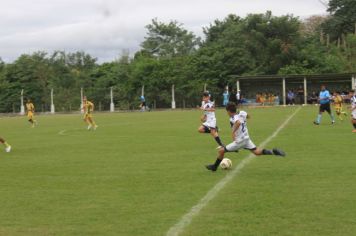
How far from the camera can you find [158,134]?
23.4 meters

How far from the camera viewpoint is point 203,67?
216 feet

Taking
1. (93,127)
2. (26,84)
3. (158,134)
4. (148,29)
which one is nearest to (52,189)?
(158,134)

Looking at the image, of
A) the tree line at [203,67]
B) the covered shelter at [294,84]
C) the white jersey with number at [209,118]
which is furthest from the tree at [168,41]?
the white jersey with number at [209,118]

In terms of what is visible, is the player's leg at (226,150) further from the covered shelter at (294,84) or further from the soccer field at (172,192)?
the covered shelter at (294,84)

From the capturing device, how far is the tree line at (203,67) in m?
64.3

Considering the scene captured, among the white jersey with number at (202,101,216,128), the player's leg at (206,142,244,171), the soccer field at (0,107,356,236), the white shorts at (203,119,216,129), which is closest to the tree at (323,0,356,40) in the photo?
the white jersey with number at (202,101,216,128)

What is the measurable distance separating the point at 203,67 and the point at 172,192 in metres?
56.8

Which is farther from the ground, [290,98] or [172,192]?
[290,98]

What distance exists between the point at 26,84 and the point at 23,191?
65.6 metres

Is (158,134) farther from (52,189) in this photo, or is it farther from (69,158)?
(52,189)

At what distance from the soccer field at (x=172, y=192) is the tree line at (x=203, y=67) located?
156 ft

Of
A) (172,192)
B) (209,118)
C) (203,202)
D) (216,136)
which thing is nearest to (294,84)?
(209,118)

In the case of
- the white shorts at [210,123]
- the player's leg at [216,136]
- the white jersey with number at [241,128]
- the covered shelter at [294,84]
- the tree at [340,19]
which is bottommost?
the player's leg at [216,136]

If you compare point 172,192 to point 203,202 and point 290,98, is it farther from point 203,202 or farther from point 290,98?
point 290,98
